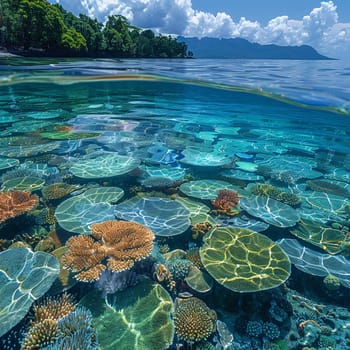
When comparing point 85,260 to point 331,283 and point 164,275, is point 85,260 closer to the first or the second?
point 164,275

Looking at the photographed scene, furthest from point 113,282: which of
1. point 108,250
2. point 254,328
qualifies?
point 254,328

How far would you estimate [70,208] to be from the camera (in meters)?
5.22

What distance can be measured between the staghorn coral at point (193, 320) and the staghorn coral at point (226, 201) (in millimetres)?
2641

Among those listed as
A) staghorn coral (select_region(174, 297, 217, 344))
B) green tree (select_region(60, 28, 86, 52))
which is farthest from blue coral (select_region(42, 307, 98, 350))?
green tree (select_region(60, 28, 86, 52))

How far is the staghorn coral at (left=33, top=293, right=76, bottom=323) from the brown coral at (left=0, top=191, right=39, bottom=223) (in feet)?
8.26

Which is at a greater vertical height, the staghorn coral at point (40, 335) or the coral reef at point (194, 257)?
the staghorn coral at point (40, 335)

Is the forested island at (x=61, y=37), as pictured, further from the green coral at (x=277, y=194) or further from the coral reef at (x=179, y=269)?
the coral reef at (x=179, y=269)

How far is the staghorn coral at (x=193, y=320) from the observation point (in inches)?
117

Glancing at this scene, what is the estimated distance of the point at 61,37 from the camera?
1478 inches

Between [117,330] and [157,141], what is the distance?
8701mm

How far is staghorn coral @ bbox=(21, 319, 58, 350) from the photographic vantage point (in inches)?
104

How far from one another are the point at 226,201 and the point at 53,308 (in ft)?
13.8

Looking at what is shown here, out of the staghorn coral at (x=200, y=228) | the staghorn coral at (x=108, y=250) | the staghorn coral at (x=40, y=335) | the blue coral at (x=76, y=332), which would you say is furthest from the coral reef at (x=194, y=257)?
the staghorn coral at (x=40, y=335)

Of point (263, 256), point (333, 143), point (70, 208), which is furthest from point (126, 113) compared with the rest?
point (263, 256)
